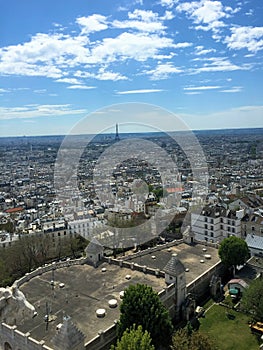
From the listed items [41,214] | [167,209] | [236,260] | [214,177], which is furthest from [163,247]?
[214,177]

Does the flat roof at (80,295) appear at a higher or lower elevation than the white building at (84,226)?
higher

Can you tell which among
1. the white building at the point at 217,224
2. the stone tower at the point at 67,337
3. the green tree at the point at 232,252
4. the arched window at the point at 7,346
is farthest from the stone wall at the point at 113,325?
the white building at the point at 217,224

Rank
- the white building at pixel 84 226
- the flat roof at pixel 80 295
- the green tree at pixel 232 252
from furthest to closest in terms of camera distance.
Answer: the white building at pixel 84 226 < the green tree at pixel 232 252 < the flat roof at pixel 80 295

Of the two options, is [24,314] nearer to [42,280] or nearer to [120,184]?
[42,280]

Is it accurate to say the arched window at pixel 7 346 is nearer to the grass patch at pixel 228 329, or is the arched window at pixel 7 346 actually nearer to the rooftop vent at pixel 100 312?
the rooftop vent at pixel 100 312

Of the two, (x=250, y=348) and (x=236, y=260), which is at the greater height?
(x=236, y=260)

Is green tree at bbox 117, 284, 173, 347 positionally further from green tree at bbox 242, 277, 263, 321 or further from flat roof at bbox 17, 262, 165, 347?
green tree at bbox 242, 277, 263, 321

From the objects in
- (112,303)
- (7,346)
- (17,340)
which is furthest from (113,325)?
(7,346)
